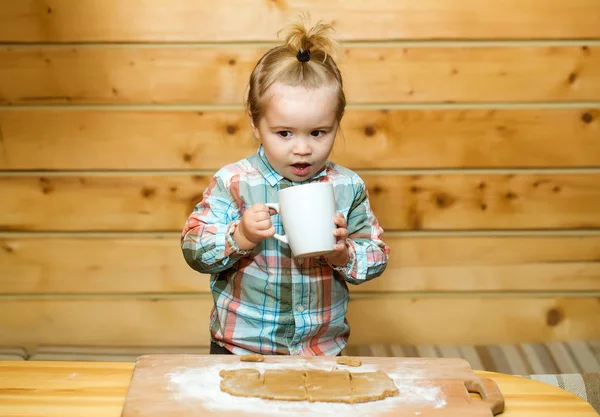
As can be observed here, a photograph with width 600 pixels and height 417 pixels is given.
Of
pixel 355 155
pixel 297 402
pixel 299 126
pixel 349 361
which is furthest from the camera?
pixel 355 155

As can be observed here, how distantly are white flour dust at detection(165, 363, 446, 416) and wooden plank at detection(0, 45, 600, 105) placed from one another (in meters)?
1.15

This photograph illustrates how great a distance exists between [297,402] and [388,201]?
4.10ft

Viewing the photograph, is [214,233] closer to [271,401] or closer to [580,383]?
[271,401]

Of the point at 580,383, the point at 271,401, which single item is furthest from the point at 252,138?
the point at 271,401

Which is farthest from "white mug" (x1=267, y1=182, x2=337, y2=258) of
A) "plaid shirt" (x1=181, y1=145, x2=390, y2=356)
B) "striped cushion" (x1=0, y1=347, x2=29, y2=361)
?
"striped cushion" (x1=0, y1=347, x2=29, y2=361)

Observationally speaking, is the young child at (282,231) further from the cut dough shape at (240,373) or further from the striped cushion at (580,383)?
the striped cushion at (580,383)

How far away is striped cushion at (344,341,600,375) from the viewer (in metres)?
2.17

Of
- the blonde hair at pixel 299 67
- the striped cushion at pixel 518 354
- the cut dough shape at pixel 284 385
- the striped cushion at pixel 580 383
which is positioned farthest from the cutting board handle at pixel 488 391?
the striped cushion at pixel 518 354

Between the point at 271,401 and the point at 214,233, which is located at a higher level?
the point at 214,233

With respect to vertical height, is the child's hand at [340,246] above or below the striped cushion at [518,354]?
above

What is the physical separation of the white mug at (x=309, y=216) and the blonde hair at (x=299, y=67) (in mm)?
311

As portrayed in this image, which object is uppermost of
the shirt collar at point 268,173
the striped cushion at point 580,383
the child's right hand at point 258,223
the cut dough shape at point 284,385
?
the shirt collar at point 268,173

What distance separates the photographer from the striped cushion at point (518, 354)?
2.17m

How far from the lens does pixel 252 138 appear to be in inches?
84.6
